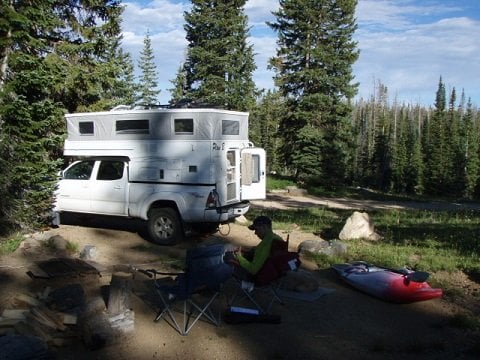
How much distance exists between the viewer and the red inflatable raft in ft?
22.3

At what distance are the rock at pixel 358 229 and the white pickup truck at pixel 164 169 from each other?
6.94 ft

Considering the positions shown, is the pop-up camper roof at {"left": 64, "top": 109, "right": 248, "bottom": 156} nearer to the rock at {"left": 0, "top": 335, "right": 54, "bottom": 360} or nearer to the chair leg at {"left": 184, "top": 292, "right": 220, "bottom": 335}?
the chair leg at {"left": 184, "top": 292, "right": 220, "bottom": 335}

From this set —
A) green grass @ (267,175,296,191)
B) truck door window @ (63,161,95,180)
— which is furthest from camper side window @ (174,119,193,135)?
green grass @ (267,175,296,191)

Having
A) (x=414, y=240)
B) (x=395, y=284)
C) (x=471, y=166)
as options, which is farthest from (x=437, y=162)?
(x=395, y=284)

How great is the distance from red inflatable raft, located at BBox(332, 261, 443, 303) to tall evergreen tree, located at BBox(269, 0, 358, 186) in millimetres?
22479

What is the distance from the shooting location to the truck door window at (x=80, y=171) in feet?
35.9

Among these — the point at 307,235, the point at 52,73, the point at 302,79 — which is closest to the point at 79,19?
the point at 52,73

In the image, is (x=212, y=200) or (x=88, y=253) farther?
(x=212, y=200)

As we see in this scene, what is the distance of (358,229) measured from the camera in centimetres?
1138

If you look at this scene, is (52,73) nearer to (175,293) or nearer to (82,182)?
(82,182)

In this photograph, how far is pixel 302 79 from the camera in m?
30.7

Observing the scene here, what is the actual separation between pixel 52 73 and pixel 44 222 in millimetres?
3197

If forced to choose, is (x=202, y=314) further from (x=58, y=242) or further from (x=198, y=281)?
(x=58, y=242)

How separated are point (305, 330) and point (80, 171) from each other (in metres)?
7.09
